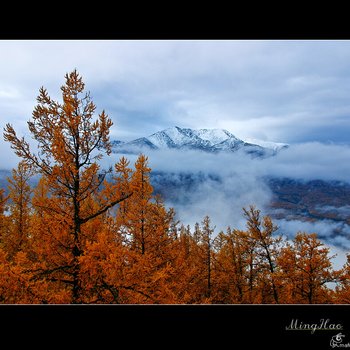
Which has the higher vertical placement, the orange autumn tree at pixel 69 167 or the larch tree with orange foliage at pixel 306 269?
the orange autumn tree at pixel 69 167

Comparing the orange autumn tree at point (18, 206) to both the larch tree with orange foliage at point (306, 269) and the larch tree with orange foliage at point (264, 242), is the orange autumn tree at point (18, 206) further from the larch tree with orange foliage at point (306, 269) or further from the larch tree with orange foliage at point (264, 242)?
the larch tree with orange foliage at point (306, 269)

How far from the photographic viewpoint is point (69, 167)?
699cm

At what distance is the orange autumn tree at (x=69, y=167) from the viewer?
271 inches

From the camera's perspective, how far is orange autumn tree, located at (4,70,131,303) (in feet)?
22.6

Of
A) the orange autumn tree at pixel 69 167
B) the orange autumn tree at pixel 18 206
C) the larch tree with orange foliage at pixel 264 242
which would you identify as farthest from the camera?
the larch tree with orange foliage at pixel 264 242

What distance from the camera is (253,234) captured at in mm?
17297

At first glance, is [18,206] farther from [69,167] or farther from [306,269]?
[306,269]
